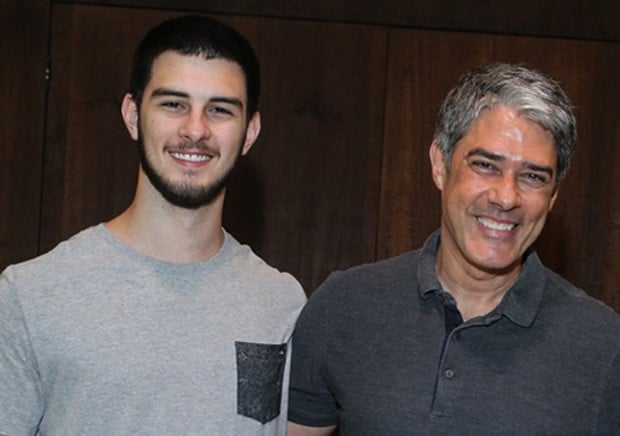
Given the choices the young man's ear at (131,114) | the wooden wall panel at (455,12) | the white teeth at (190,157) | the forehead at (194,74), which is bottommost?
the white teeth at (190,157)

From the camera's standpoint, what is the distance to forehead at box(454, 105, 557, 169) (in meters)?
1.84

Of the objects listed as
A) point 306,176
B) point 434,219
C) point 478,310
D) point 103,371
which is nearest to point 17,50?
point 306,176

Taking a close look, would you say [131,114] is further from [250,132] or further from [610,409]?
[610,409]

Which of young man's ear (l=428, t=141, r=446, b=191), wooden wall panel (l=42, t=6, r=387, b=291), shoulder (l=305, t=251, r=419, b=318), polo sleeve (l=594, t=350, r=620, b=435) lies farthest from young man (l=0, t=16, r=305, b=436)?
wooden wall panel (l=42, t=6, r=387, b=291)

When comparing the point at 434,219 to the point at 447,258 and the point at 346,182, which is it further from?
the point at 447,258

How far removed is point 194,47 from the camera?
1.98 meters

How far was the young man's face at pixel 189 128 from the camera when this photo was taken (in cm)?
193

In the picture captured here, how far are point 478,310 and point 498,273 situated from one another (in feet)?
0.27

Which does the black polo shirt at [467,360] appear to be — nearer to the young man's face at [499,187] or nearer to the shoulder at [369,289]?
the shoulder at [369,289]

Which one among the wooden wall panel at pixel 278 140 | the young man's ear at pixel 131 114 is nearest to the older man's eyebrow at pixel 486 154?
the young man's ear at pixel 131 114

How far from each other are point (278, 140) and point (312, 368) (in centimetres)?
135

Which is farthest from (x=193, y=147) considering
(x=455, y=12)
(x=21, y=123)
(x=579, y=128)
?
(x=579, y=128)

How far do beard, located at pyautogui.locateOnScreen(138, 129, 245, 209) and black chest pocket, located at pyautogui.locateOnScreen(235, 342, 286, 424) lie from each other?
0.29m

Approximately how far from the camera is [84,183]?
10.7ft
